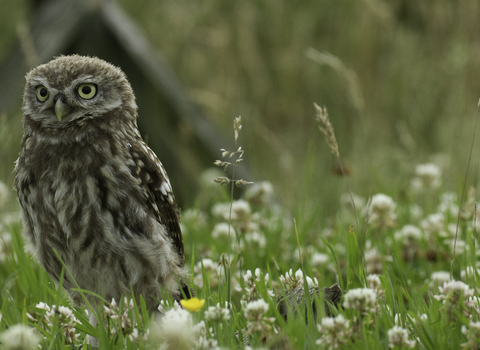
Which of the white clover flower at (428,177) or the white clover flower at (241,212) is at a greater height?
the white clover flower at (428,177)

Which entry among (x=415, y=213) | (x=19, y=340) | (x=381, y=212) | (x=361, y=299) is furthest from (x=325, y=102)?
(x=19, y=340)

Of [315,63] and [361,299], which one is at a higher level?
[315,63]

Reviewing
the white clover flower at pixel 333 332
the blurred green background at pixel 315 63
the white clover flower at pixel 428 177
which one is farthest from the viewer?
the blurred green background at pixel 315 63

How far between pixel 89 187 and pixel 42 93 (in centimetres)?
58

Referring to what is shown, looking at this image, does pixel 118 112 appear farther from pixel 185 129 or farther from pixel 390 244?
pixel 185 129

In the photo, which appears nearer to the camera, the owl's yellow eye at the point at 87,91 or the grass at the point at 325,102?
the owl's yellow eye at the point at 87,91

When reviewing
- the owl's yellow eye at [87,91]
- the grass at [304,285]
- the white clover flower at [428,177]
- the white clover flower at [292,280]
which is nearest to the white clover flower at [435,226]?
the grass at [304,285]

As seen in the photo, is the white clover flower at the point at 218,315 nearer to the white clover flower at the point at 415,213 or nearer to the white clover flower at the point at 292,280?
the white clover flower at the point at 292,280

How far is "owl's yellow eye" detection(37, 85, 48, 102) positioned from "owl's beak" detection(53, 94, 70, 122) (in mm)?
84

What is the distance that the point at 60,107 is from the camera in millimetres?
2760

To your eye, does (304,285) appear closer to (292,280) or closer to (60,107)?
(292,280)

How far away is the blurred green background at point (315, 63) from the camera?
24.9 feet

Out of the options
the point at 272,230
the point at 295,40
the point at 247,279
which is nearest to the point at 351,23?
the point at 295,40

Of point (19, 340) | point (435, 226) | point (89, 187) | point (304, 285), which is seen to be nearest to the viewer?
point (19, 340)
